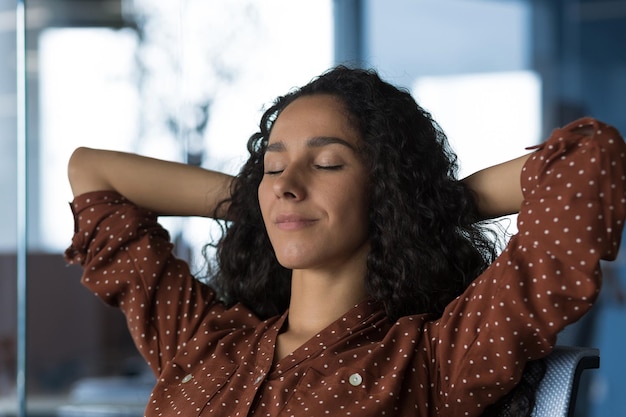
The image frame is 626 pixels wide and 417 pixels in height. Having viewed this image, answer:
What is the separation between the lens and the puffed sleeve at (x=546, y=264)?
1341 millimetres

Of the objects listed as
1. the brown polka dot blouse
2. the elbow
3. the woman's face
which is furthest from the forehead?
the elbow

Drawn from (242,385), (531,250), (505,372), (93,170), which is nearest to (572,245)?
(531,250)

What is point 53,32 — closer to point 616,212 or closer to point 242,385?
point 242,385

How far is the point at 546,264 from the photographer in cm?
136

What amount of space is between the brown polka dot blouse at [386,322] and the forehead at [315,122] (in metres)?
0.29

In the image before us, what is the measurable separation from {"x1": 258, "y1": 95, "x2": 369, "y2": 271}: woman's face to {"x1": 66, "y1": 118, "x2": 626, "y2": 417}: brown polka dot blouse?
13cm

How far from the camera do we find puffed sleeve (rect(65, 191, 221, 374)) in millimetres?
1797

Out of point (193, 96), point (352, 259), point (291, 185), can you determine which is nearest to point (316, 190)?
point (291, 185)

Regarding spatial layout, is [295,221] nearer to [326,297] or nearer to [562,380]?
[326,297]

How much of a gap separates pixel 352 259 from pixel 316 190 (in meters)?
0.15

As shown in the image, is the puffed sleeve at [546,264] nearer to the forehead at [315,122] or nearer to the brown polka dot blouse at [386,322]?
the brown polka dot blouse at [386,322]

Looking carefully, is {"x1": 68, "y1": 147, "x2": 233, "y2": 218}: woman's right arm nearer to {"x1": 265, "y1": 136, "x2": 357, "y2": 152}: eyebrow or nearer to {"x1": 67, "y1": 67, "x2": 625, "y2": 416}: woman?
{"x1": 67, "y1": 67, "x2": 625, "y2": 416}: woman

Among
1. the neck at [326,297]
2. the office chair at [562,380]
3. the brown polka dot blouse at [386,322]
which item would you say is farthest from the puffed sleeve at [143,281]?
the office chair at [562,380]

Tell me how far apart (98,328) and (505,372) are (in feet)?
8.42
